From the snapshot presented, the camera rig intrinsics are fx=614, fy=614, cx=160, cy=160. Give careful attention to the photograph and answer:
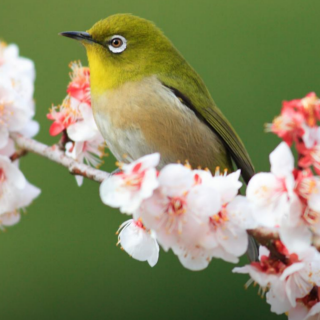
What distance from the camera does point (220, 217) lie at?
1529 mm

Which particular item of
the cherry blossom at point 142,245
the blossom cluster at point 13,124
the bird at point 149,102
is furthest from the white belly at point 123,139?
the cherry blossom at point 142,245

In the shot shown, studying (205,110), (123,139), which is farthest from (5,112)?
(205,110)

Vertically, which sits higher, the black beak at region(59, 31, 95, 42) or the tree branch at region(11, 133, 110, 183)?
the black beak at region(59, 31, 95, 42)

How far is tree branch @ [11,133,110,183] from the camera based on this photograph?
201cm

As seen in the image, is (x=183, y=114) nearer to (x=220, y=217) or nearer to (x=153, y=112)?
(x=153, y=112)

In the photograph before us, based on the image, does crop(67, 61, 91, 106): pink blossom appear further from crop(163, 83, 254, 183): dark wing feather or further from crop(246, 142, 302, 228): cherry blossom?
crop(246, 142, 302, 228): cherry blossom

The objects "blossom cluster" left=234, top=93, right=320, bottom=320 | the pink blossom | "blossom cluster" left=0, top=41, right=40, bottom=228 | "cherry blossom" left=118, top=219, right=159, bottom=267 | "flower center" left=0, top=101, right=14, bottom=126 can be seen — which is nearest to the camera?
"blossom cluster" left=234, top=93, right=320, bottom=320

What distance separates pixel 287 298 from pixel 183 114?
1.01 meters

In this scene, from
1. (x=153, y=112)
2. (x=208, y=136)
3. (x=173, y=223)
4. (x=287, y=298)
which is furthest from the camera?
(x=208, y=136)

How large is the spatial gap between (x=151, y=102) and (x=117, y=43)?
12.1 inches

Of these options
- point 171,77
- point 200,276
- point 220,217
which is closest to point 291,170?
point 220,217

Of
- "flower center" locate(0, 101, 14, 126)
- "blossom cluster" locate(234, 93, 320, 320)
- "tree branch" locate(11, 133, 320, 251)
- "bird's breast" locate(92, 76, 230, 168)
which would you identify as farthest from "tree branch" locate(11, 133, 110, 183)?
"blossom cluster" locate(234, 93, 320, 320)

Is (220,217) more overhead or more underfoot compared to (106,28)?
more underfoot

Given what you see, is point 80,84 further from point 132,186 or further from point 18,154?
point 132,186
